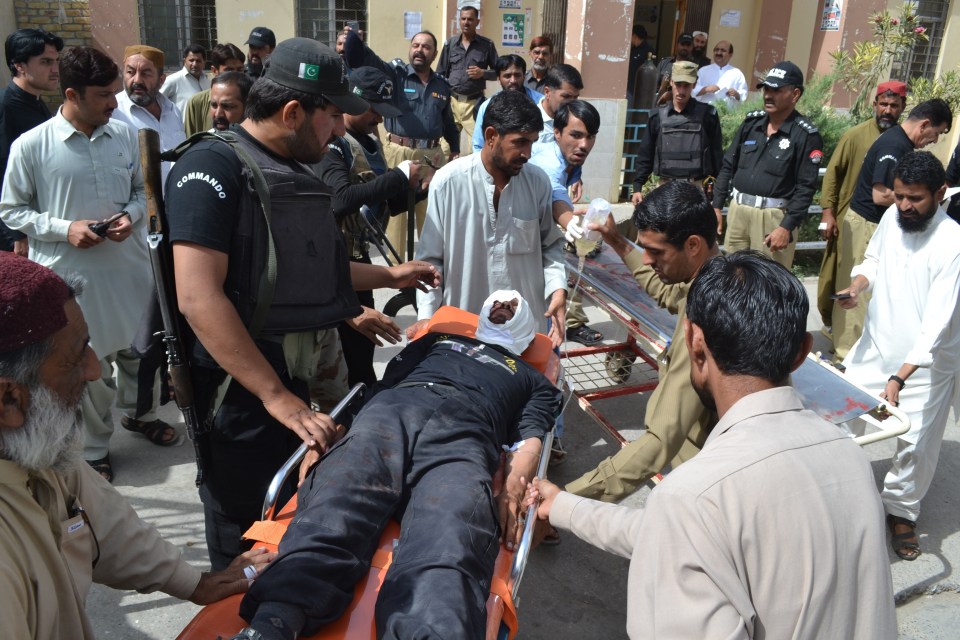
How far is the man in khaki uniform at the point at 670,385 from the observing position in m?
2.58

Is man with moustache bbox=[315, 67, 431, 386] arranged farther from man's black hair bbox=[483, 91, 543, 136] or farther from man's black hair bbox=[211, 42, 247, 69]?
man's black hair bbox=[211, 42, 247, 69]

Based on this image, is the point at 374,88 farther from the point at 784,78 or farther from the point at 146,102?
the point at 784,78

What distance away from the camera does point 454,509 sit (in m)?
2.37

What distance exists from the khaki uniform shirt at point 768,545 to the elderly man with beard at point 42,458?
1246 mm

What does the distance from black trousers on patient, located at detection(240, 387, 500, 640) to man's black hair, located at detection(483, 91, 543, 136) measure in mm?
1307

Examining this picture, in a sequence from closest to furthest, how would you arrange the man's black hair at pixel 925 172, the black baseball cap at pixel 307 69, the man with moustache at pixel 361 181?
the black baseball cap at pixel 307 69 < the man's black hair at pixel 925 172 < the man with moustache at pixel 361 181

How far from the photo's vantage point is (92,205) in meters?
3.75

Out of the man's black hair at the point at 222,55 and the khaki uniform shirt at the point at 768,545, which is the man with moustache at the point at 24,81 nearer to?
the man's black hair at the point at 222,55

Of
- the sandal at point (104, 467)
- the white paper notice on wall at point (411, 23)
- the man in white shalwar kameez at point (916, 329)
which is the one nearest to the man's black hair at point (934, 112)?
the man in white shalwar kameez at point (916, 329)

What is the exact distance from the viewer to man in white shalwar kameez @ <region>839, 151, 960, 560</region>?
345 cm

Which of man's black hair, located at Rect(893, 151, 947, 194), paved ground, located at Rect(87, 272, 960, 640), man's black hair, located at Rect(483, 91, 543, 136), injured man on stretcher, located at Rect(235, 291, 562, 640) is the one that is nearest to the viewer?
injured man on stretcher, located at Rect(235, 291, 562, 640)

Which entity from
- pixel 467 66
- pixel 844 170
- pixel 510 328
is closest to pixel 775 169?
pixel 844 170

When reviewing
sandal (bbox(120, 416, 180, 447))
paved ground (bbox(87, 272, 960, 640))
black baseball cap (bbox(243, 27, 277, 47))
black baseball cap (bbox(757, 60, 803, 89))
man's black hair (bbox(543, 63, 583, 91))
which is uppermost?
black baseball cap (bbox(243, 27, 277, 47))

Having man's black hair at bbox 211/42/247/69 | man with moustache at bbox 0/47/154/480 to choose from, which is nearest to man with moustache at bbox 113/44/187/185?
man with moustache at bbox 0/47/154/480
